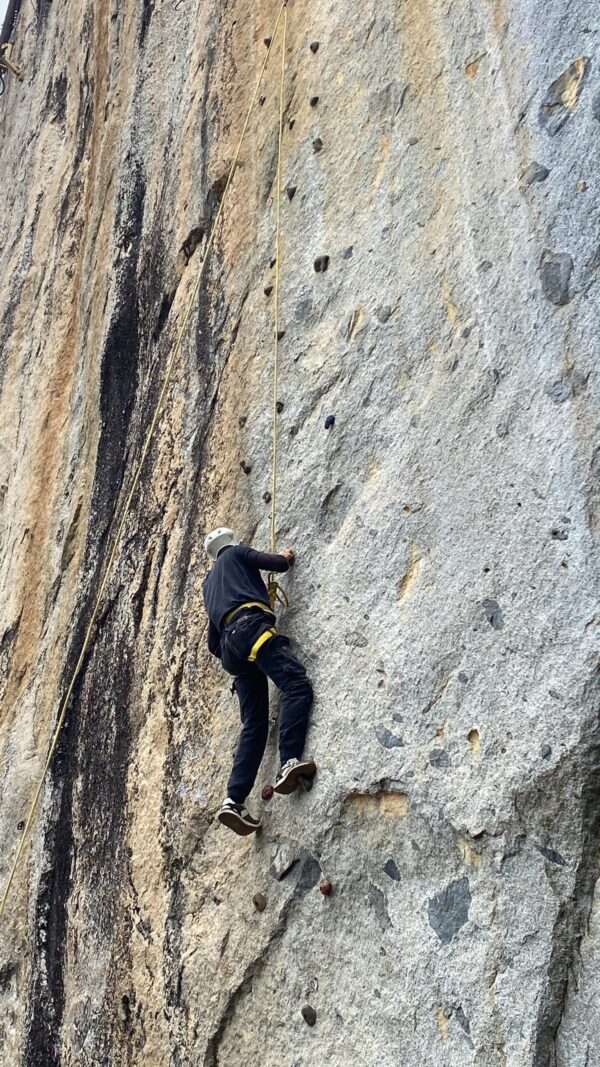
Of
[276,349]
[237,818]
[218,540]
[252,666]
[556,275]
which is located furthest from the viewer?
[276,349]

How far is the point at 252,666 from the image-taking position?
422 centimetres

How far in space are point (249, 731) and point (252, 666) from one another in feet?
0.89

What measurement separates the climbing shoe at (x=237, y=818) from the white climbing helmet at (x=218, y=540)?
3.91 ft

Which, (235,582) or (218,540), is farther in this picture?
(218,540)

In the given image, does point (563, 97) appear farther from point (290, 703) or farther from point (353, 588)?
point (290, 703)

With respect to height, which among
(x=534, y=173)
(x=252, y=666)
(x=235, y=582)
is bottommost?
(x=252, y=666)

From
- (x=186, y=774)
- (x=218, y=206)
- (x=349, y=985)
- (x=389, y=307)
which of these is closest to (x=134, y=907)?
(x=186, y=774)

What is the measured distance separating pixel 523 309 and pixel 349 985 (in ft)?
8.34

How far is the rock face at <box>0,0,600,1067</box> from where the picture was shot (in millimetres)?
3250

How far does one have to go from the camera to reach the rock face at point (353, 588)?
3250mm

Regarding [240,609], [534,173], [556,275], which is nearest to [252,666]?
[240,609]

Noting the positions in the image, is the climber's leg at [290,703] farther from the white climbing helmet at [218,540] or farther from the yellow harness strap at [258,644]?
the white climbing helmet at [218,540]

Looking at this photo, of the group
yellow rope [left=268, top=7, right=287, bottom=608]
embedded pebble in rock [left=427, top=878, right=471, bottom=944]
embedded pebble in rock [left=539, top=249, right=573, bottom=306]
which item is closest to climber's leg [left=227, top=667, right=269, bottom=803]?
yellow rope [left=268, top=7, right=287, bottom=608]

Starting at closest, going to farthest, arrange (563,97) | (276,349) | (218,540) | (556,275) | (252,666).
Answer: (556,275)
(563,97)
(252,666)
(218,540)
(276,349)
